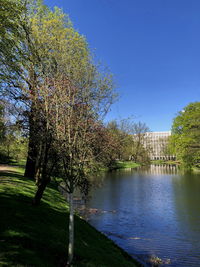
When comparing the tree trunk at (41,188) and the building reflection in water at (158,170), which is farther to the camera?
the building reflection in water at (158,170)

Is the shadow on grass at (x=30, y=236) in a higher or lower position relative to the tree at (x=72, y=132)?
lower

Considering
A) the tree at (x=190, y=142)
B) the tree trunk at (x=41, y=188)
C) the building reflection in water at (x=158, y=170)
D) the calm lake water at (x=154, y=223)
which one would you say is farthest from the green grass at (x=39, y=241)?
the building reflection in water at (x=158, y=170)

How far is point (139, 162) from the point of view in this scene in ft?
355

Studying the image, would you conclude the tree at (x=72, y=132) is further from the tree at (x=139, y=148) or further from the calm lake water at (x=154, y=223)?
the tree at (x=139, y=148)

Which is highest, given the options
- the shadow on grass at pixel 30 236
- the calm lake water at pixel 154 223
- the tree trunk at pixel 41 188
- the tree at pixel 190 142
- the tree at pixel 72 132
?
the tree at pixel 190 142

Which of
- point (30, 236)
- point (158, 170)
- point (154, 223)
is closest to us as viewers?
Result: point (30, 236)

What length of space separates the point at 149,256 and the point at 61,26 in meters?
25.2

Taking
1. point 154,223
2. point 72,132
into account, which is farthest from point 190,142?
point 72,132

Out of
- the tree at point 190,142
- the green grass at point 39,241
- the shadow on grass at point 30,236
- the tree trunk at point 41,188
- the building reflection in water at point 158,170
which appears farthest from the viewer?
the building reflection in water at point 158,170

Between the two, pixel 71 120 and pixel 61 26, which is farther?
pixel 61 26

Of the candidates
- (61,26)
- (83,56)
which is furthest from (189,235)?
(61,26)

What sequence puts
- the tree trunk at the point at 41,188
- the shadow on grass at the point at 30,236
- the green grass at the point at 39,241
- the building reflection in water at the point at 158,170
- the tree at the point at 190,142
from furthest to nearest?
the building reflection in water at the point at 158,170 → the tree at the point at 190,142 → the tree trunk at the point at 41,188 → the green grass at the point at 39,241 → the shadow on grass at the point at 30,236

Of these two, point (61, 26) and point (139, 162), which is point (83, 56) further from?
point (139, 162)

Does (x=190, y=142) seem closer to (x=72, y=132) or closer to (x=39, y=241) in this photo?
(x=72, y=132)
